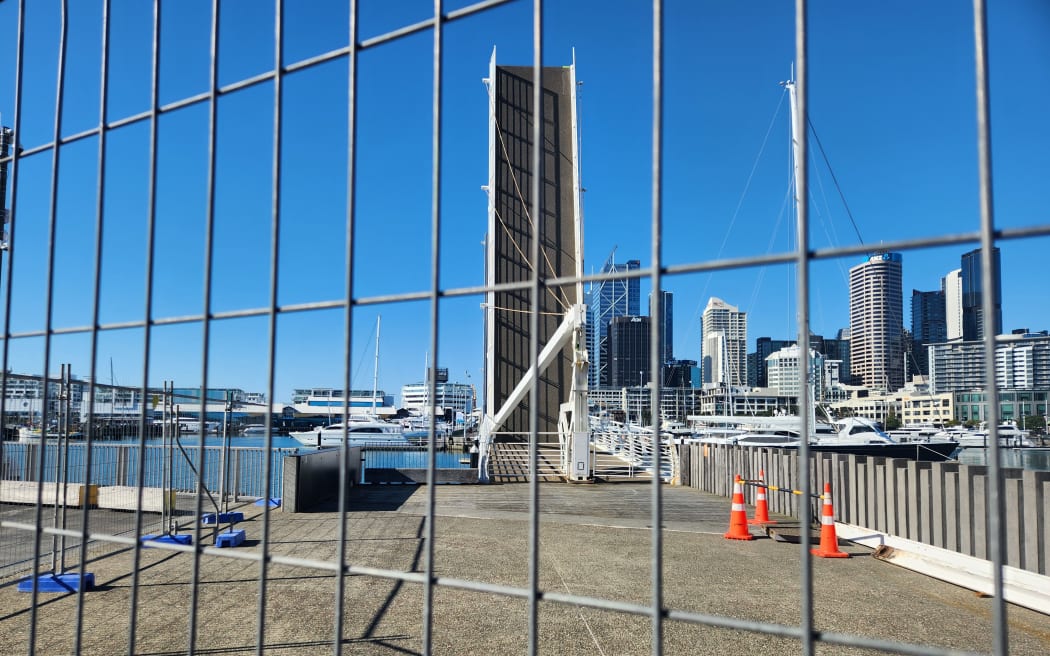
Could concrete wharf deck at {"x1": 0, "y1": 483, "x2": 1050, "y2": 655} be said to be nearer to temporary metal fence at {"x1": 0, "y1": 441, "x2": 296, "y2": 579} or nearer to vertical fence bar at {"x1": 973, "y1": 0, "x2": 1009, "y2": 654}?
temporary metal fence at {"x1": 0, "y1": 441, "x2": 296, "y2": 579}

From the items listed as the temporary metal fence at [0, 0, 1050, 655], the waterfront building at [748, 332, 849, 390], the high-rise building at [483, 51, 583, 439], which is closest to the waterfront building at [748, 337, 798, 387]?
the waterfront building at [748, 332, 849, 390]

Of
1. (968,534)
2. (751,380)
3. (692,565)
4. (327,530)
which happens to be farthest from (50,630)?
(751,380)

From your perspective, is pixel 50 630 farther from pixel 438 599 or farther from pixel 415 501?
pixel 415 501

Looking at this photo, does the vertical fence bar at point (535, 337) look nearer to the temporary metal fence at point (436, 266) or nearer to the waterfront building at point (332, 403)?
the temporary metal fence at point (436, 266)

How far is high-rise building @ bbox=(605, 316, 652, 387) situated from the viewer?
98106 millimetres

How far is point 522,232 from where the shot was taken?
25.8 m

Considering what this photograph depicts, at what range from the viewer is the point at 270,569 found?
26.1 ft

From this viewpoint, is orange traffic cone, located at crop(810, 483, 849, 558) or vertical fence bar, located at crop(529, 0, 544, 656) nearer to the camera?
vertical fence bar, located at crop(529, 0, 544, 656)

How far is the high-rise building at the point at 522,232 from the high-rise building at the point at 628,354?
69.3m

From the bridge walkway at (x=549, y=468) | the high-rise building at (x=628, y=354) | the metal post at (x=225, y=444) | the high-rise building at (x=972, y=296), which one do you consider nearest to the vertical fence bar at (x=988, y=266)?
the high-rise building at (x=972, y=296)

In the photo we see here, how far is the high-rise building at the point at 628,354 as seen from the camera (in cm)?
9811

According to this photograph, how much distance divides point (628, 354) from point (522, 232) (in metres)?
80.5

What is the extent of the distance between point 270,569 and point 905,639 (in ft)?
21.1

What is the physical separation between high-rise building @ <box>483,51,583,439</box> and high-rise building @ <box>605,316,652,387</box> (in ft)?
227
